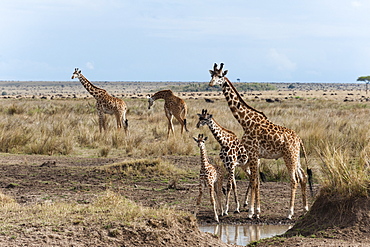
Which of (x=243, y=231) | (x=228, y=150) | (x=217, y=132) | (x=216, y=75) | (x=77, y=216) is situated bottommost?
(x=243, y=231)

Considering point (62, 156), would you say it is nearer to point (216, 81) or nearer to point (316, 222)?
point (216, 81)

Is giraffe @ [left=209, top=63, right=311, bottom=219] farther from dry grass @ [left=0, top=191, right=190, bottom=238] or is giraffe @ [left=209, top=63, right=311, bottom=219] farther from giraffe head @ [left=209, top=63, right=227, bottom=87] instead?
dry grass @ [left=0, top=191, right=190, bottom=238]

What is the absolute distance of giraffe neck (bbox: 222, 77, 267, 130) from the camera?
36.1ft

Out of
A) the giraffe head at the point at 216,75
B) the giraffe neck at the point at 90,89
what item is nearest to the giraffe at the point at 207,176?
the giraffe head at the point at 216,75

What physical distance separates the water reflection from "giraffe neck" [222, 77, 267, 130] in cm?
199

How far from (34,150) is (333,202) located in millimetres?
11598

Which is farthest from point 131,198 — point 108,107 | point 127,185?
point 108,107

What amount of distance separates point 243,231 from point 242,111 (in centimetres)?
252

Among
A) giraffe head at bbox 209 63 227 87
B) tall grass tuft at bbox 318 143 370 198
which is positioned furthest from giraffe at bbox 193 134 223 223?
tall grass tuft at bbox 318 143 370 198

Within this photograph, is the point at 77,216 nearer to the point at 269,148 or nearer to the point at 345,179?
the point at 269,148

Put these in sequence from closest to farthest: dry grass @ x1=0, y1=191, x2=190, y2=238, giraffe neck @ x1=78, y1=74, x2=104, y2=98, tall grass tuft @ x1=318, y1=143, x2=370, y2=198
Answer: dry grass @ x1=0, y1=191, x2=190, y2=238 < tall grass tuft @ x1=318, y1=143, x2=370, y2=198 < giraffe neck @ x1=78, y1=74, x2=104, y2=98

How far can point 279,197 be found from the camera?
39.9ft

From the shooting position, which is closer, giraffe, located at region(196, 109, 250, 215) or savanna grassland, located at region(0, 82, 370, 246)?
savanna grassland, located at region(0, 82, 370, 246)

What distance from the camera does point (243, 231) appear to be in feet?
32.0
